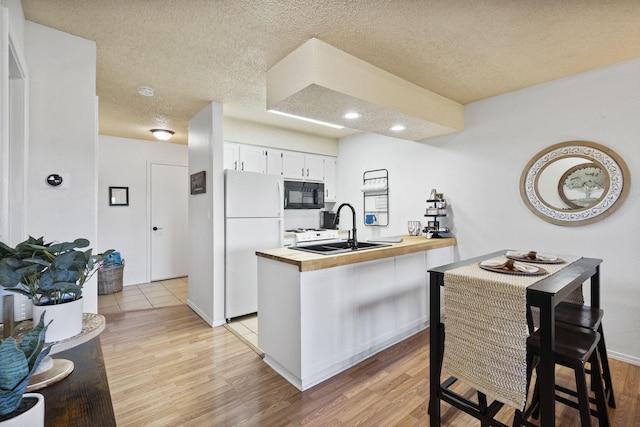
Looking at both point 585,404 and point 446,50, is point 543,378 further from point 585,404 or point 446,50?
point 446,50

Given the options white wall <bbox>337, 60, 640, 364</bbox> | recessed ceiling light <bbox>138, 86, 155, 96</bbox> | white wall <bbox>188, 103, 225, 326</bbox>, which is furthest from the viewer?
white wall <bbox>188, 103, 225, 326</bbox>

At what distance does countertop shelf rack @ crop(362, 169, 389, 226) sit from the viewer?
421cm

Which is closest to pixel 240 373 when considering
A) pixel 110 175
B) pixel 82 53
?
pixel 82 53

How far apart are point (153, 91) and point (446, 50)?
2738 millimetres

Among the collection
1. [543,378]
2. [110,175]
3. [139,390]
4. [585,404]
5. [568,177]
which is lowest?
[139,390]

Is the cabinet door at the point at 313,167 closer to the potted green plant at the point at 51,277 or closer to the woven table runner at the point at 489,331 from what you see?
the woven table runner at the point at 489,331

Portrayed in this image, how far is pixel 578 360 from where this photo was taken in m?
1.29

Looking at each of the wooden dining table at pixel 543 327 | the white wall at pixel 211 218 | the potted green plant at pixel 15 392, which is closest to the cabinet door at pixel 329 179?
the white wall at pixel 211 218

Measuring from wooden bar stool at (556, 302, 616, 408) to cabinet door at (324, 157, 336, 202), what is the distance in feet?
11.5

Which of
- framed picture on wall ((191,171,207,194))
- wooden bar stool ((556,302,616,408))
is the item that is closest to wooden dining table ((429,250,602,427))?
wooden bar stool ((556,302,616,408))

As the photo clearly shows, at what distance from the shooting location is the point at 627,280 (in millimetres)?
2377

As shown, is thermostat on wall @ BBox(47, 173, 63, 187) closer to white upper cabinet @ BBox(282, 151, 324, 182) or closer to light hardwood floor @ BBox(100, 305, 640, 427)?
light hardwood floor @ BBox(100, 305, 640, 427)

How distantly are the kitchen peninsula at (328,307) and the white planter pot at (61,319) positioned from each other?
4.02ft

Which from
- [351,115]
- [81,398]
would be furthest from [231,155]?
[81,398]
